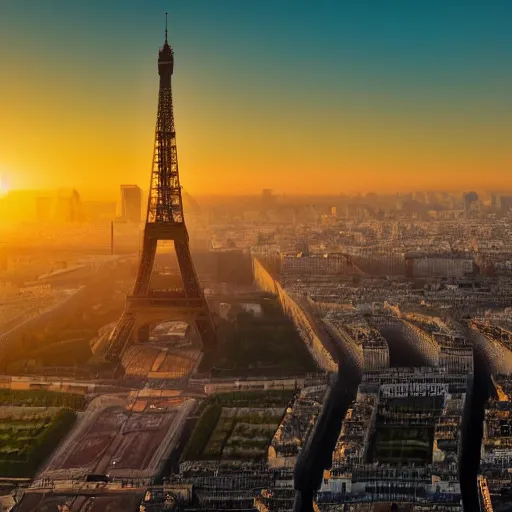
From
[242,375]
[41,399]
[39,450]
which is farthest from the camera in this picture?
[242,375]

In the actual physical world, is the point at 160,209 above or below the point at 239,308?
above

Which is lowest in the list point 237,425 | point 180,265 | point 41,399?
point 41,399

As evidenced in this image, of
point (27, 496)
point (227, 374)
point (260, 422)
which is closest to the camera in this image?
point (27, 496)

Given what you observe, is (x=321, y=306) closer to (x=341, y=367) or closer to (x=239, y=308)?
(x=239, y=308)

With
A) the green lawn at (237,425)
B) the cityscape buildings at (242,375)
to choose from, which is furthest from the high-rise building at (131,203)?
the green lawn at (237,425)

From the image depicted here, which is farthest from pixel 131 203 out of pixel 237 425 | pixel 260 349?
pixel 237 425

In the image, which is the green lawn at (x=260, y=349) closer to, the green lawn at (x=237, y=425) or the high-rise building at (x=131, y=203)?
the green lawn at (x=237, y=425)

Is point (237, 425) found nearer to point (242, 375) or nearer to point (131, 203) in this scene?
point (242, 375)

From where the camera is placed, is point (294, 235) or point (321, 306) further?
point (294, 235)

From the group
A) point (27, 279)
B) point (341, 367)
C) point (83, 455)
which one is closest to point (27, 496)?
point (83, 455)
